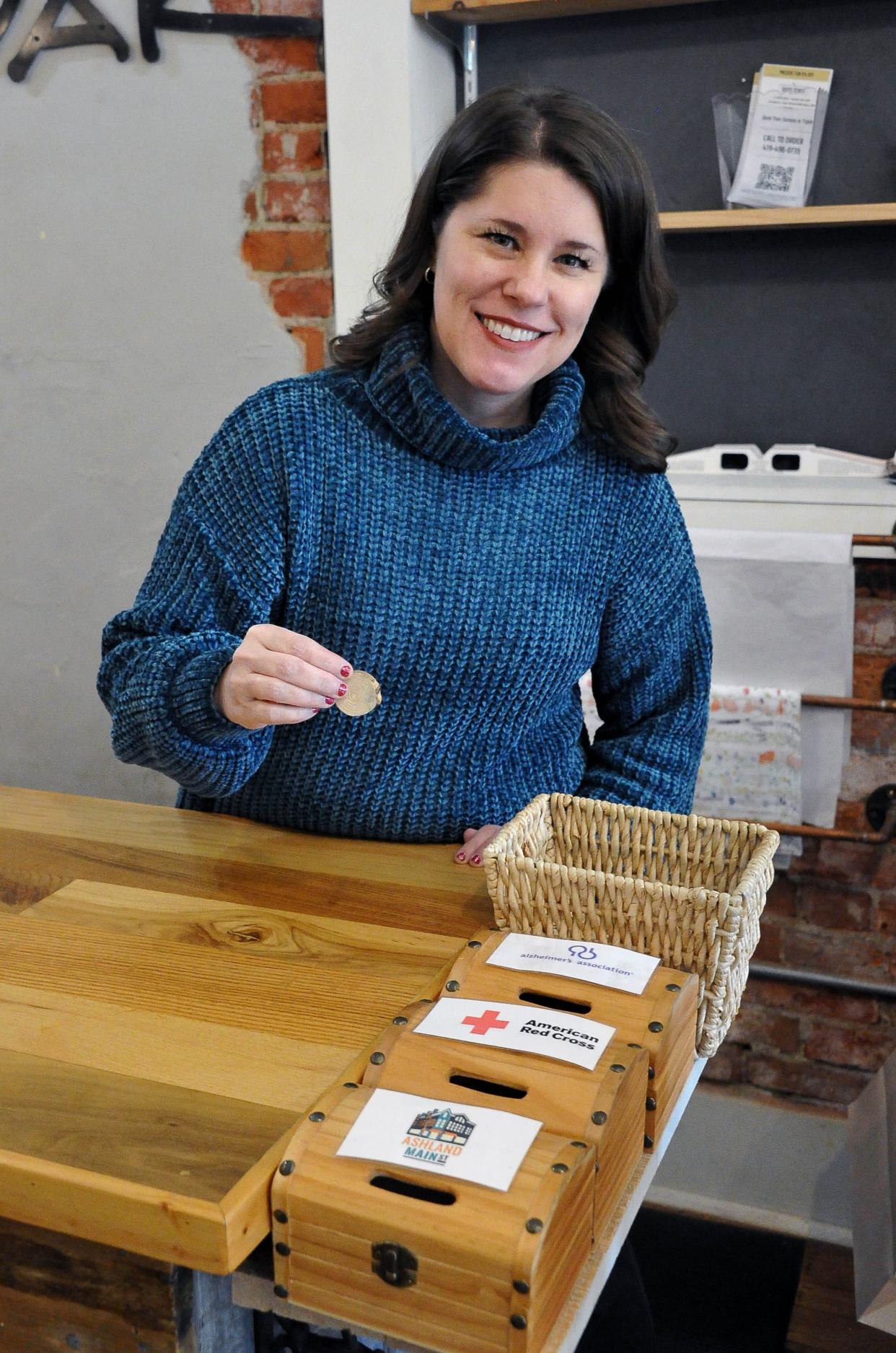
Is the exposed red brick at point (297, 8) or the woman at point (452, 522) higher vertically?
the exposed red brick at point (297, 8)

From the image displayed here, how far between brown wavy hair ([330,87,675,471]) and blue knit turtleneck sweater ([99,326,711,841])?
6 cm

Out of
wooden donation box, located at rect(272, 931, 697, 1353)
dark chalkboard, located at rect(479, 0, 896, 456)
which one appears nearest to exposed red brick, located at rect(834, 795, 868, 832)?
Answer: dark chalkboard, located at rect(479, 0, 896, 456)

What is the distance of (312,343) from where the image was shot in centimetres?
218

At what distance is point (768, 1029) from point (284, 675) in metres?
1.57

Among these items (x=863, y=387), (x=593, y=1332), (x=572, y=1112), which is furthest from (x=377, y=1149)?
(x=863, y=387)

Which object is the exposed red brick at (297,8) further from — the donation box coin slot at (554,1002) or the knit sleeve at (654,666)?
the donation box coin slot at (554,1002)

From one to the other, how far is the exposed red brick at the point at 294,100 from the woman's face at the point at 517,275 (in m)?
0.88

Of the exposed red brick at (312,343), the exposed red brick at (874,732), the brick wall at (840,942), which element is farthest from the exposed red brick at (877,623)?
the exposed red brick at (312,343)

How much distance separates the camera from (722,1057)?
2.34 metres

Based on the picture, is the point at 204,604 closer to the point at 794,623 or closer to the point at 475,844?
the point at 475,844

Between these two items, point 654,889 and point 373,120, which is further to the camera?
point 373,120

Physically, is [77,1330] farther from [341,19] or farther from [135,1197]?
[341,19]

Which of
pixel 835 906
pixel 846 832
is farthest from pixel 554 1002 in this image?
pixel 835 906

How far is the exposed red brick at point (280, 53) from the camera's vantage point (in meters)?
2.08
